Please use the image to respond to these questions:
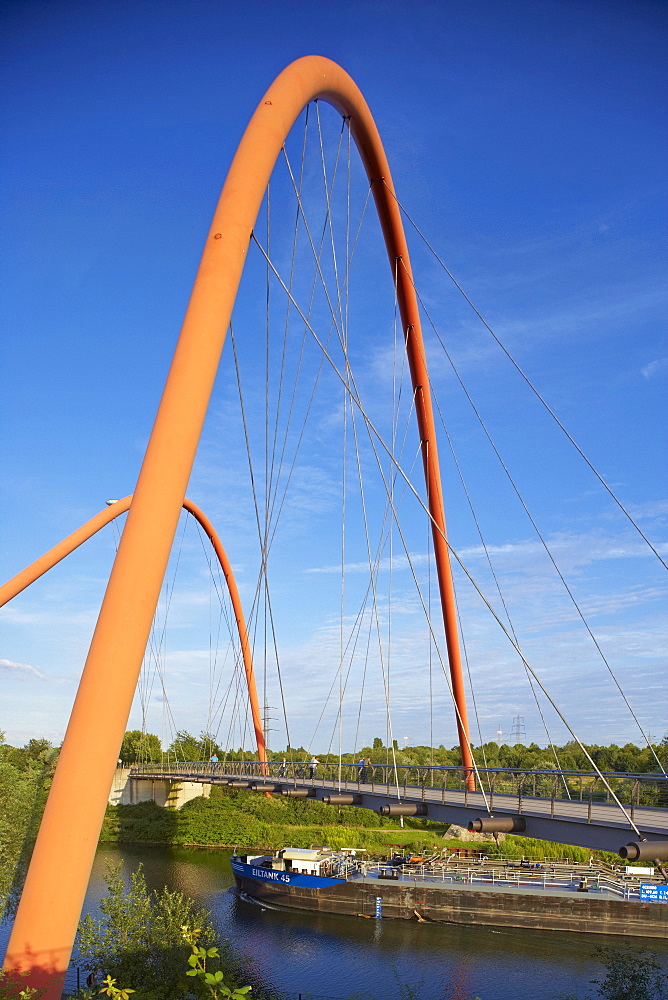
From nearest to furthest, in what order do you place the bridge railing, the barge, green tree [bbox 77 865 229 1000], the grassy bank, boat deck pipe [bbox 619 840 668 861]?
boat deck pipe [bbox 619 840 668 861] < green tree [bbox 77 865 229 1000] < the bridge railing < the barge < the grassy bank

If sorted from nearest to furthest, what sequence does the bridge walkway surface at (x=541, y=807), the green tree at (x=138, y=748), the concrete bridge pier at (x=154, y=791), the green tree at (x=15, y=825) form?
the bridge walkway surface at (x=541, y=807), the green tree at (x=15, y=825), the concrete bridge pier at (x=154, y=791), the green tree at (x=138, y=748)

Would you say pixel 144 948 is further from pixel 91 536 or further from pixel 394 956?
pixel 91 536

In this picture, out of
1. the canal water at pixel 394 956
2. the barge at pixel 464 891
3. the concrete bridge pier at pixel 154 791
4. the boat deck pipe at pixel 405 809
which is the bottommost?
the canal water at pixel 394 956

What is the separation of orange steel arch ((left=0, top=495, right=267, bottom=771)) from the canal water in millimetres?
5971

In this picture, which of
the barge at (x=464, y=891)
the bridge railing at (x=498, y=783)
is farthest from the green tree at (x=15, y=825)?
the barge at (x=464, y=891)

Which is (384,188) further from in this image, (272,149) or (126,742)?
(126,742)

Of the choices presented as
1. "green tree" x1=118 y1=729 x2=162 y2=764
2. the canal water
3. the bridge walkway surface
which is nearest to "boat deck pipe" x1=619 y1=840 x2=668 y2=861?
the bridge walkway surface

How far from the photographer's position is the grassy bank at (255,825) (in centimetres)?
4494

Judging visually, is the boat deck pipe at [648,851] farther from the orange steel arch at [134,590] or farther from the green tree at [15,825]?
the green tree at [15,825]

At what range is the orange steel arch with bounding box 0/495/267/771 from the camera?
84.8ft

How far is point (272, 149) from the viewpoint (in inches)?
453

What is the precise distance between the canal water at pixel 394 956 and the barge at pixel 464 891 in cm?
58

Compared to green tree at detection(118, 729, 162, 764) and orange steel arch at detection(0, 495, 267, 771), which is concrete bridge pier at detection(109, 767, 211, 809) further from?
green tree at detection(118, 729, 162, 764)

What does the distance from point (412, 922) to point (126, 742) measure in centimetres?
4646
